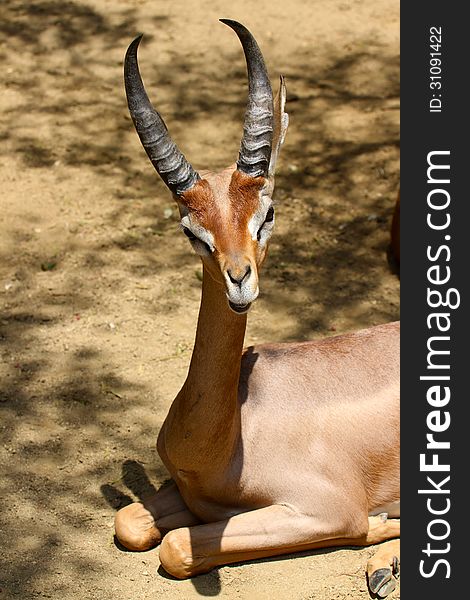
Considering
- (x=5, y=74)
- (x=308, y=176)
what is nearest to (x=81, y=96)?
(x=5, y=74)

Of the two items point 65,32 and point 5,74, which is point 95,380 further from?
point 65,32

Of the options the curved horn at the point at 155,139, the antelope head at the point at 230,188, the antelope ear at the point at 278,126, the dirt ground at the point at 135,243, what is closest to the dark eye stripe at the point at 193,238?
the antelope head at the point at 230,188

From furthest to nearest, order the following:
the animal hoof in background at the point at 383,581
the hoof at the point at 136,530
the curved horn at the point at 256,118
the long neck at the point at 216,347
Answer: the hoof at the point at 136,530, the animal hoof in background at the point at 383,581, the long neck at the point at 216,347, the curved horn at the point at 256,118

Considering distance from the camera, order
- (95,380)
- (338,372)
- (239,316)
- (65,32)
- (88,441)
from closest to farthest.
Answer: (239,316), (338,372), (88,441), (95,380), (65,32)

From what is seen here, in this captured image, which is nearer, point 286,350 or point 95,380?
point 286,350

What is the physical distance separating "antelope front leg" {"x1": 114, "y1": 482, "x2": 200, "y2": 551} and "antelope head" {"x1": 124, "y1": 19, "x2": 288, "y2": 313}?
5.31 feet

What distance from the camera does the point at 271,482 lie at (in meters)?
5.79

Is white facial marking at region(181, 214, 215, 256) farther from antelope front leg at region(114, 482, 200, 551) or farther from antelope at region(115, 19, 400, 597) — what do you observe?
antelope front leg at region(114, 482, 200, 551)

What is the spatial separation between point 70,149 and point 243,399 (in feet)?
16.2

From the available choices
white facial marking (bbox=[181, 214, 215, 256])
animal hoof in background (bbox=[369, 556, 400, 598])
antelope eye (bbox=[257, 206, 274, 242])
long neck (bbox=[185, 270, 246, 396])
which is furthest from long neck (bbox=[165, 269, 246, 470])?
animal hoof in background (bbox=[369, 556, 400, 598])

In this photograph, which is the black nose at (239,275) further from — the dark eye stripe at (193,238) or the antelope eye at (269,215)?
the antelope eye at (269,215)

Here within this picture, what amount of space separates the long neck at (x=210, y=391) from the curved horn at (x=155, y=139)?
46cm

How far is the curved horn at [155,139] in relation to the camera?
507 centimetres

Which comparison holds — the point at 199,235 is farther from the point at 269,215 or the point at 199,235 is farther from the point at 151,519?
the point at 151,519
